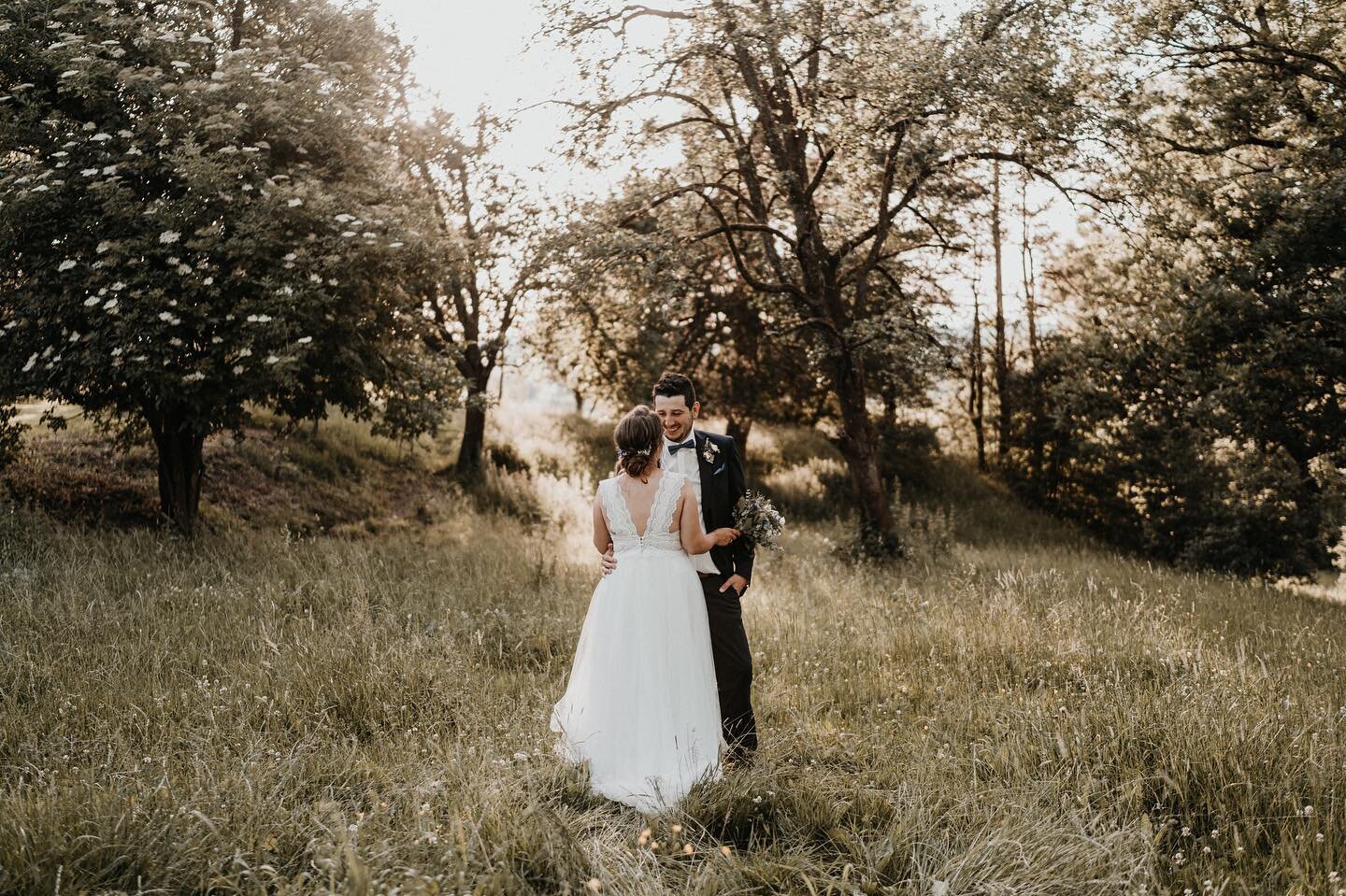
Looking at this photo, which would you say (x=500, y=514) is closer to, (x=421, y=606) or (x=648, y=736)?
(x=421, y=606)

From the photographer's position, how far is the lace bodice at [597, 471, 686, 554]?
16.0 feet

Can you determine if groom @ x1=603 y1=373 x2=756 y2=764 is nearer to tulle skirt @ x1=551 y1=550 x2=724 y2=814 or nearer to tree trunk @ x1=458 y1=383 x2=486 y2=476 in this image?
tulle skirt @ x1=551 y1=550 x2=724 y2=814

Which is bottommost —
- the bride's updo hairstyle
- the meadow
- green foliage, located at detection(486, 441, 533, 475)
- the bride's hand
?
the meadow

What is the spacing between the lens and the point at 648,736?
15.5 ft

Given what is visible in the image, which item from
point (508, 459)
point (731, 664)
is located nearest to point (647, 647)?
point (731, 664)

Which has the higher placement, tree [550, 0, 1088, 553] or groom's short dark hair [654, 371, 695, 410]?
tree [550, 0, 1088, 553]

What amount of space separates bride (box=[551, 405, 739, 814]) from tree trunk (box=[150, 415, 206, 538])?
8506 millimetres

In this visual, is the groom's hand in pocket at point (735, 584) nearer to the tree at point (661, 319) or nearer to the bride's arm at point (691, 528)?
the bride's arm at point (691, 528)

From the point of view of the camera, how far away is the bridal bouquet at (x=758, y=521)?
5.03 metres

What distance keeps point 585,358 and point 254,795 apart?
712 inches

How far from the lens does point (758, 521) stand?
5.06 m

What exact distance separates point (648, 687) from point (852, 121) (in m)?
8.81

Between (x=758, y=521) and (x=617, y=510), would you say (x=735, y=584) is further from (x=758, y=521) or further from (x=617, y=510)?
(x=617, y=510)

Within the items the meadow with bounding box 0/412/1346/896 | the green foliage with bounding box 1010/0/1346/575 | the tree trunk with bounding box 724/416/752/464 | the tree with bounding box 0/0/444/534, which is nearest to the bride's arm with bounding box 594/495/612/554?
the meadow with bounding box 0/412/1346/896
